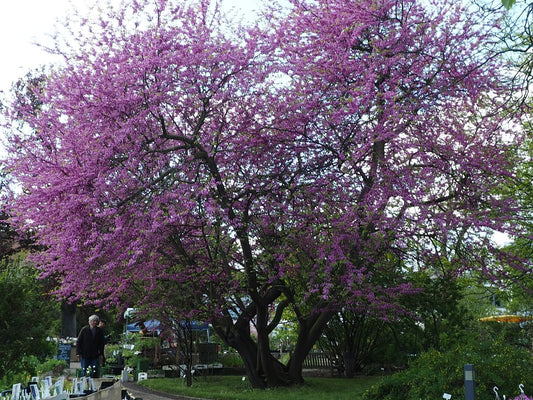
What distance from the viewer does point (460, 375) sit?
29.6 ft

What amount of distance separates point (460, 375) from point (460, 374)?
0.01 meters

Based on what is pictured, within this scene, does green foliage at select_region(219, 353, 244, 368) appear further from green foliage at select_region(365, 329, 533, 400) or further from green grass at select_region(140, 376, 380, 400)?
green foliage at select_region(365, 329, 533, 400)

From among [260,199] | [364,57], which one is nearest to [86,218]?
[260,199]

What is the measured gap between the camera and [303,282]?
14438 millimetres

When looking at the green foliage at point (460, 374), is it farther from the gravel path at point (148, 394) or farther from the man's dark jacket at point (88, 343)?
the gravel path at point (148, 394)

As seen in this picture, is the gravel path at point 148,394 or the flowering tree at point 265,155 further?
the gravel path at point 148,394

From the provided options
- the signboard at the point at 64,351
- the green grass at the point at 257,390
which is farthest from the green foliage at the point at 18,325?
the signboard at the point at 64,351

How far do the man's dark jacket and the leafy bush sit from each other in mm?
5373

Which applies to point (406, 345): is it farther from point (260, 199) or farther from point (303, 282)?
point (260, 199)

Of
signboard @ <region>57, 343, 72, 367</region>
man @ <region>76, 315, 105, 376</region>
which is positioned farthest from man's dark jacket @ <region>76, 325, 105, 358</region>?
signboard @ <region>57, 343, 72, 367</region>

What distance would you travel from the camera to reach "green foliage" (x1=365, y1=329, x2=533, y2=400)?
8898mm

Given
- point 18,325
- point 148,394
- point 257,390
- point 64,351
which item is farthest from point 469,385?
point 64,351

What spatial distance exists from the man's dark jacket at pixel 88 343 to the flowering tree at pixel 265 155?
3.91 feet

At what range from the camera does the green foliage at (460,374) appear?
29.2ft
